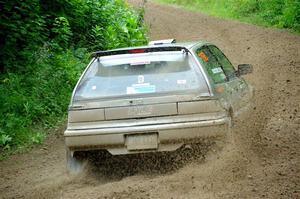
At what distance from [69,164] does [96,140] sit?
54 centimetres

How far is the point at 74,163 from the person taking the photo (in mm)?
6383

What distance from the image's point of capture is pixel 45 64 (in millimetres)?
11109

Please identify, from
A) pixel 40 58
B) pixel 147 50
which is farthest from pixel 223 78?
pixel 40 58

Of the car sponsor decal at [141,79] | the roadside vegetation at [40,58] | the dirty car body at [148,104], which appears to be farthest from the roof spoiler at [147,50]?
the roadside vegetation at [40,58]

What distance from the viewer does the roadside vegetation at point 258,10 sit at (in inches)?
860

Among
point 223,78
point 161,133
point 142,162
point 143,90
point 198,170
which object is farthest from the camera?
point 223,78

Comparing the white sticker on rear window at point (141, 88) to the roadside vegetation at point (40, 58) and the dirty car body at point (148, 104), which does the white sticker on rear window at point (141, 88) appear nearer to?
the dirty car body at point (148, 104)

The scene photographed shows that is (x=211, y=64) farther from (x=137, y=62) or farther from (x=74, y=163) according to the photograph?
(x=74, y=163)

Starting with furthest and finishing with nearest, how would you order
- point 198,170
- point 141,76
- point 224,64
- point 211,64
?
1. point 224,64
2. point 211,64
3. point 141,76
4. point 198,170

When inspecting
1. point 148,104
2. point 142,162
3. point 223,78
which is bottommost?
point 142,162

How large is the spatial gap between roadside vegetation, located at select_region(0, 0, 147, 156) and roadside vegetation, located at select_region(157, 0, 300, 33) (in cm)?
991

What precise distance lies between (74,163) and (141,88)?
1261mm

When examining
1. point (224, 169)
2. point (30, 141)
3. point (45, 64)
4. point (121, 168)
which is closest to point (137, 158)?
point (121, 168)

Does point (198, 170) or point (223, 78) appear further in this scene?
point (223, 78)
